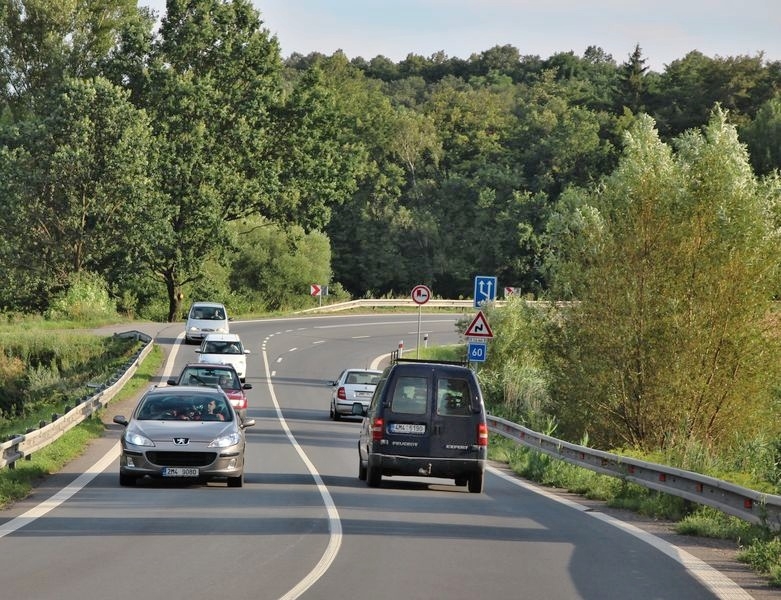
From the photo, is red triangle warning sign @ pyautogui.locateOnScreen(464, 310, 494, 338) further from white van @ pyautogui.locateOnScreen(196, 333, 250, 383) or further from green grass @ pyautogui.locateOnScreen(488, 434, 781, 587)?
white van @ pyautogui.locateOnScreen(196, 333, 250, 383)

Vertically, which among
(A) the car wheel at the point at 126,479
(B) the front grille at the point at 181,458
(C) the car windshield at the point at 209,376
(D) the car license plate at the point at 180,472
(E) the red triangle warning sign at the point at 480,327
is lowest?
(A) the car wheel at the point at 126,479

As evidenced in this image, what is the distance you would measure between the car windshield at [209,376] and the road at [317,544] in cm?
582

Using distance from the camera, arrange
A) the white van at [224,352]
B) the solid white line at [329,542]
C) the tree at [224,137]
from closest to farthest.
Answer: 1. the solid white line at [329,542]
2. the white van at [224,352]
3. the tree at [224,137]

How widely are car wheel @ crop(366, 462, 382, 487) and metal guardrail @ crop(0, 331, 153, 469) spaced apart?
517cm

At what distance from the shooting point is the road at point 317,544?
10672 millimetres

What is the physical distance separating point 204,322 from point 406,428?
36.7m

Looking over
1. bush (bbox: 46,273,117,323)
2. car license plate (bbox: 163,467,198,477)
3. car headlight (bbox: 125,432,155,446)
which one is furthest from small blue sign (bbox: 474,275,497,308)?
bush (bbox: 46,273,117,323)

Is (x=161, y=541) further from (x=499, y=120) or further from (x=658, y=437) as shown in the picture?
(x=499, y=120)

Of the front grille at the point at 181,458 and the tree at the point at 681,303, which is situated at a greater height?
the tree at the point at 681,303

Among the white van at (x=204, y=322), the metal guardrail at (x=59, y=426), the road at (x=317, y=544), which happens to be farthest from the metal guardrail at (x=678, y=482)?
the white van at (x=204, y=322)

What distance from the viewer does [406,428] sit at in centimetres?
1966

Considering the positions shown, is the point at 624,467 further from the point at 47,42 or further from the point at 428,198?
the point at 428,198

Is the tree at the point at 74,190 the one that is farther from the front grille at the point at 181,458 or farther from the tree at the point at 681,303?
the front grille at the point at 181,458

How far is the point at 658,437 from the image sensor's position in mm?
30219
